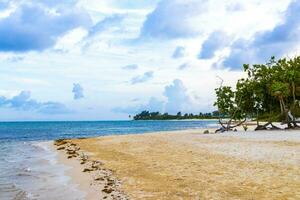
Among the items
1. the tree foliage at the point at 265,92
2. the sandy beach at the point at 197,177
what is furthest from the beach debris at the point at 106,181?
the tree foliage at the point at 265,92

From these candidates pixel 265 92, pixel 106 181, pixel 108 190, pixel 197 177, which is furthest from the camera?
pixel 265 92

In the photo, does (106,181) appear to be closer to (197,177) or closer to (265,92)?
(197,177)

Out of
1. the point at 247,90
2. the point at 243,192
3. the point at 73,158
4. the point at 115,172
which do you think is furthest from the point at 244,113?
the point at 243,192

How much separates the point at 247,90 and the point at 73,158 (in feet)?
108

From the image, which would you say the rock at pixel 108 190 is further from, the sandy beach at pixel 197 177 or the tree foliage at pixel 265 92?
the tree foliage at pixel 265 92

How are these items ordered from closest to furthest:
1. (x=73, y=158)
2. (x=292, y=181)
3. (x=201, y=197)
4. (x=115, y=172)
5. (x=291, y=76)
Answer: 1. (x=201, y=197)
2. (x=292, y=181)
3. (x=115, y=172)
4. (x=73, y=158)
5. (x=291, y=76)

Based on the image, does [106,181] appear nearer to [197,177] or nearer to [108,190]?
[108,190]

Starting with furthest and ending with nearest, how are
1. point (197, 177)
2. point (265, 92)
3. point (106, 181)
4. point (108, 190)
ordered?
1. point (265, 92)
2. point (106, 181)
3. point (197, 177)
4. point (108, 190)

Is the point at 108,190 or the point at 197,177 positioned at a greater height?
the point at 197,177

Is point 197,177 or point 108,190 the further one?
point 197,177

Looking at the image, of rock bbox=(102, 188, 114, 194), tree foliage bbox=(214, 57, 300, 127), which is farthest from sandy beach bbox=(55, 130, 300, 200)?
tree foliage bbox=(214, 57, 300, 127)

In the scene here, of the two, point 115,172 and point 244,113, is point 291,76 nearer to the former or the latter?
point 244,113

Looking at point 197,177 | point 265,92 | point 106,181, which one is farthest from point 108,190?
point 265,92

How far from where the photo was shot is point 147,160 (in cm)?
2419
